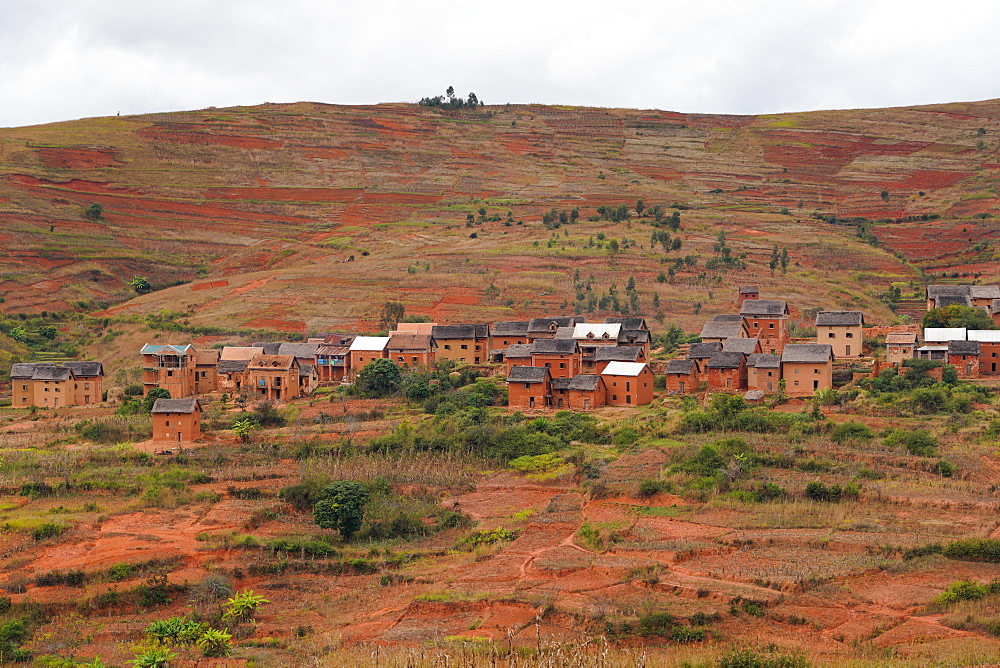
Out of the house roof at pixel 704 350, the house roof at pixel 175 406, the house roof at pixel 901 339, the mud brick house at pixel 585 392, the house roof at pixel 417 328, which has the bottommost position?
the house roof at pixel 175 406

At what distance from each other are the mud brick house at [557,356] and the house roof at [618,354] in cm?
137

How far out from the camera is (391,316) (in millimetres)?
73875

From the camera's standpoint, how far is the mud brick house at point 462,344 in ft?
196

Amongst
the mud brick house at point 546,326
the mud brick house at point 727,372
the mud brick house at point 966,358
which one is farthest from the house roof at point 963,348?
the mud brick house at point 546,326

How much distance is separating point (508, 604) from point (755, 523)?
381 inches

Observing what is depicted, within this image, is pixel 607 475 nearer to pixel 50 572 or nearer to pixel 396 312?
pixel 50 572

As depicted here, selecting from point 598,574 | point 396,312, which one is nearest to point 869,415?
point 598,574

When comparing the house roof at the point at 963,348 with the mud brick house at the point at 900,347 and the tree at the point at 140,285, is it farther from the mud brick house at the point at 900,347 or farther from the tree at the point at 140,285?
the tree at the point at 140,285

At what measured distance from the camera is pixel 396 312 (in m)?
74.1

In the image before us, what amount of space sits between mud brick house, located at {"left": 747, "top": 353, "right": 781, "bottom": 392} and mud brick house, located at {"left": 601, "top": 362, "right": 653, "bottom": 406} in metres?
5.05

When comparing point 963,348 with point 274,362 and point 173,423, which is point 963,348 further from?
point 173,423

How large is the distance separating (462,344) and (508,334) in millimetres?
2839

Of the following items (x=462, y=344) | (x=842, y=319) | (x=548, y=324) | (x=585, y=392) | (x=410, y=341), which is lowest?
(x=585, y=392)

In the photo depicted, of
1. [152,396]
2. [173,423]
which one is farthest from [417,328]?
[173,423]
